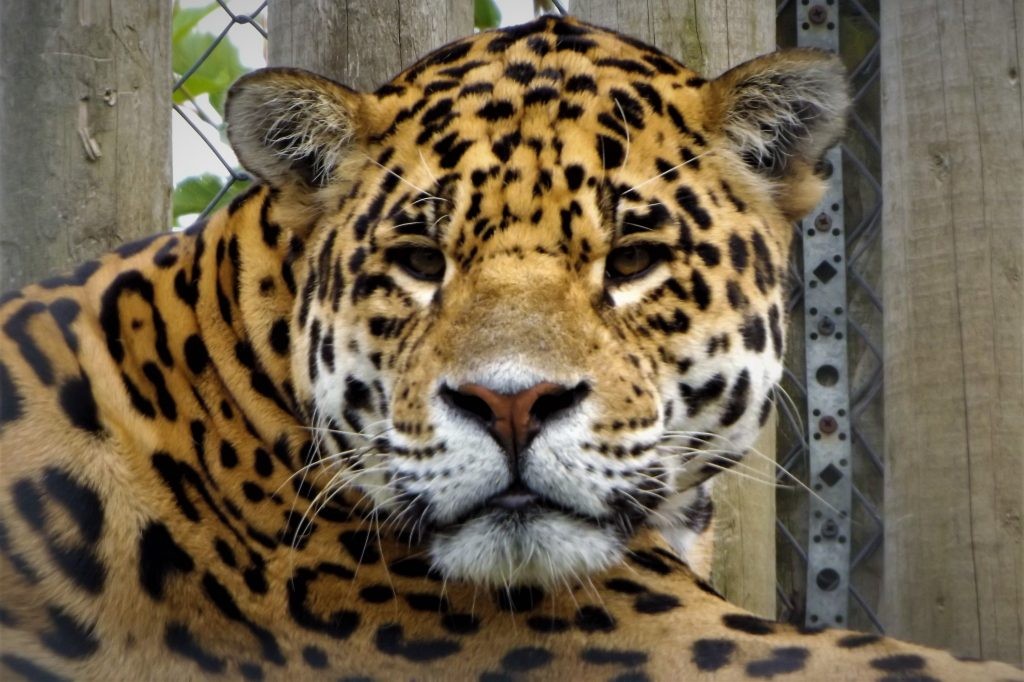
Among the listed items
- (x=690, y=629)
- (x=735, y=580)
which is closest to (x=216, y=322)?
(x=690, y=629)

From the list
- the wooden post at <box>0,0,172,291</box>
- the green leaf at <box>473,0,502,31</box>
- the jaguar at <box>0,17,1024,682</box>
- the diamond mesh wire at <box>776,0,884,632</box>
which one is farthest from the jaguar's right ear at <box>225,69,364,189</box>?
the diamond mesh wire at <box>776,0,884,632</box>

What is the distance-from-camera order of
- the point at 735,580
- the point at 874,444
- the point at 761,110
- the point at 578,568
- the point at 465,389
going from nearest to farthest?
the point at 465,389 → the point at 578,568 → the point at 761,110 → the point at 735,580 → the point at 874,444

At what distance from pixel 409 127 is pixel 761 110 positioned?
0.95 meters

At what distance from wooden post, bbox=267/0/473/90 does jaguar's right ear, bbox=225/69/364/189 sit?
101 cm

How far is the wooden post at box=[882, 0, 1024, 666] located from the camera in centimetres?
479

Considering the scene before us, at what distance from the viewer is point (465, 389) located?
3125mm

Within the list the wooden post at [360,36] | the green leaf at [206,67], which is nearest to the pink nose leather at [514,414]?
the wooden post at [360,36]

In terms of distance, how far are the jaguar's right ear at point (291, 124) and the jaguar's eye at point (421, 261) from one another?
390 mm

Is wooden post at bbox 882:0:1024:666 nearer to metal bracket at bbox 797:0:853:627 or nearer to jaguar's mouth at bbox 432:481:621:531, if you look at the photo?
metal bracket at bbox 797:0:853:627

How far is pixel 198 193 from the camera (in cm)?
607

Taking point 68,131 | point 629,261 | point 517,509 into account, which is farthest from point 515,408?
point 68,131

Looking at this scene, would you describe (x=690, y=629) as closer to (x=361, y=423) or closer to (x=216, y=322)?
(x=361, y=423)

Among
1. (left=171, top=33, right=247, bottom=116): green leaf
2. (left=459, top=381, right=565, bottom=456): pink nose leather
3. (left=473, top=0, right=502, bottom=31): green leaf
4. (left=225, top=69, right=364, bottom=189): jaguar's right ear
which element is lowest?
(left=459, top=381, right=565, bottom=456): pink nose leather

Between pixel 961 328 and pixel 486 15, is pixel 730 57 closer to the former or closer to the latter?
pixel 961 328
